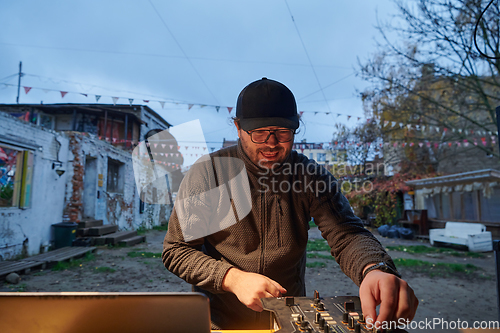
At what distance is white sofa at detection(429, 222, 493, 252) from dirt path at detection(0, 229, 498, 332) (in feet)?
7.44

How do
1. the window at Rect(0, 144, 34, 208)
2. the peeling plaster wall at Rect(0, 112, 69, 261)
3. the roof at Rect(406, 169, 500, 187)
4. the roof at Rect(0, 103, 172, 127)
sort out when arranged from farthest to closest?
1. the roof at Rect(0, 103, 172, 127)
2. the roof at Rect(406, 169, 500, 187)
3. the window at Rect(0, 144, 34, 208)
4. the peeling plaster wall at Rect(0, 112, 69, 261)

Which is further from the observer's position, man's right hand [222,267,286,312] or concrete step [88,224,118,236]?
concrete step [88,224,118,236]

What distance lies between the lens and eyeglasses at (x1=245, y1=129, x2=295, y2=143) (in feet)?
4.59

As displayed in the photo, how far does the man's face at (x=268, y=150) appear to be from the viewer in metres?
1.42

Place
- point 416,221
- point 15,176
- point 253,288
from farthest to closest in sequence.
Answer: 1. point 416,221
2. point 15,176
3. point 253,288

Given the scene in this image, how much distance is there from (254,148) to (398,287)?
2.70ft

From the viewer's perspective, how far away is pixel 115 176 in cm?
1107

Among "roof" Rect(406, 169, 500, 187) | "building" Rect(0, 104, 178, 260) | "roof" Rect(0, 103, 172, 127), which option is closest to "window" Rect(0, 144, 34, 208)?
"building" Rect(0, 104, 178, 260)

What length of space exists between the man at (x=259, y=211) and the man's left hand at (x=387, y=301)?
0.27 m

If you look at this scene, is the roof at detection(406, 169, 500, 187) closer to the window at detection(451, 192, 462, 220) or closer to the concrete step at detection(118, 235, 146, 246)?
the window at detection(451, 192, 462, 220)

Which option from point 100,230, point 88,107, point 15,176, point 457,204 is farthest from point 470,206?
point 88,107

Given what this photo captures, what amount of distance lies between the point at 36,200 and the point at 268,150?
7.34 meters

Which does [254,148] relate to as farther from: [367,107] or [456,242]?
[367,107]

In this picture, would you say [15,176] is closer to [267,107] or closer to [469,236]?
[267,107]
